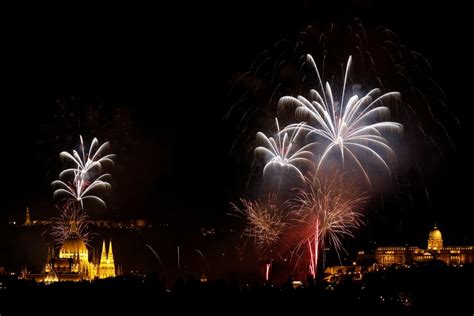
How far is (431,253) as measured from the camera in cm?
10125

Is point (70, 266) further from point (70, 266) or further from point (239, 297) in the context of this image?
point (239, 297)

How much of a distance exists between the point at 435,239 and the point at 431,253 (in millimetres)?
1823

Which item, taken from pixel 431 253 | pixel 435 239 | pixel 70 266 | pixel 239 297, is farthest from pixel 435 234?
pixel 239 297

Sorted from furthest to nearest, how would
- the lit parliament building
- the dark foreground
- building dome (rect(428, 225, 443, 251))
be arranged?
building dome (rect(428, 225, 443, 251)), the lit parliament building, the dark foreground

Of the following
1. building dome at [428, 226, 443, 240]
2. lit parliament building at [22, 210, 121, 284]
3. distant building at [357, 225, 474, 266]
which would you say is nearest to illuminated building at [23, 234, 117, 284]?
lit parliament building at [22, 210, 121, 284]

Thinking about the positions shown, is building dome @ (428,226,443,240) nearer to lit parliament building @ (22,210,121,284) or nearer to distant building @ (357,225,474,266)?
distant building @ (357,225,474,266)

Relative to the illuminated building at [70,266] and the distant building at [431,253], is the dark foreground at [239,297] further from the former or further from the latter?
the distant building at [431,253]

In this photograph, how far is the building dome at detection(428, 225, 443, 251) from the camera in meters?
100

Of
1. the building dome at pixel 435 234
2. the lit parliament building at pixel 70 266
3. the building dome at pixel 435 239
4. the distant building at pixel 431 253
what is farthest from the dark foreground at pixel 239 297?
the building dome at pixel 435 239

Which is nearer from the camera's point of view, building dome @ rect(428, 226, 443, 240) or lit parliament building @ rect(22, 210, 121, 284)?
lit parliament building @ rect(22, 210, 121, 284)

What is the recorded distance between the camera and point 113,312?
43812mm

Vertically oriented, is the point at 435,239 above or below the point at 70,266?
above

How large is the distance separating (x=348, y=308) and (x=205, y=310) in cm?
674

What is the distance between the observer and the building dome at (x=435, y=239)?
10018cm
